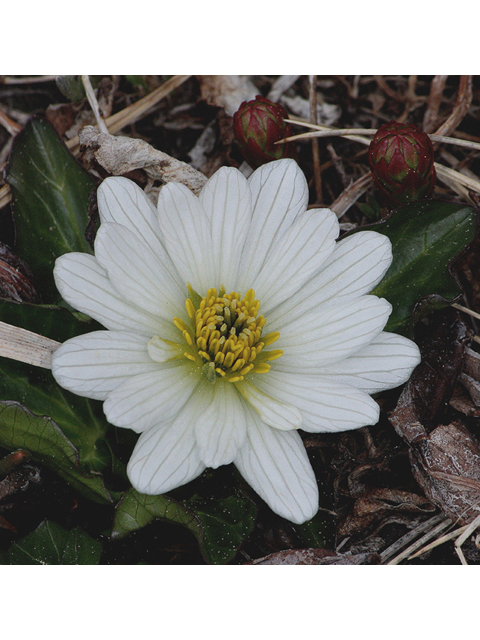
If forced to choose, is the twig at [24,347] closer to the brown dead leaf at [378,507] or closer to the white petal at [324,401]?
the white petal at [324,401]

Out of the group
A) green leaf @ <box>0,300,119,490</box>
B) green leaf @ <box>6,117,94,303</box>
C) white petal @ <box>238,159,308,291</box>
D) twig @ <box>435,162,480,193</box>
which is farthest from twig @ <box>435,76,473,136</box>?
green leaf @ <box>0,300,119,490</box>

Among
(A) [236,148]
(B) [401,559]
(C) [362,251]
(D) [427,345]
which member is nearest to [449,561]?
(B) [401,559]

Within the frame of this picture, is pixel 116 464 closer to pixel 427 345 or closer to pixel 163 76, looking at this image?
pixel 427 345

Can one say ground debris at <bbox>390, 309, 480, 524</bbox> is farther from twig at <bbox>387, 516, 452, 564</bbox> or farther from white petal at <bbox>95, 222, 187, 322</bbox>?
white petal at <bbox>95, 222, 187, 322</bbox>

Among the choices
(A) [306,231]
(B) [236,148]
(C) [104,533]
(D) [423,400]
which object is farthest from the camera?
(B) [236,148]

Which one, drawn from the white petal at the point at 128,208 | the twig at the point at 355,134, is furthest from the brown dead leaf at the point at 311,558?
the twig at the point at 355,134

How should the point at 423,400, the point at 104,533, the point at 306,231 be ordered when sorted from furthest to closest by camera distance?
the point at 423,400
the point at 104,533
the point at 306,231
